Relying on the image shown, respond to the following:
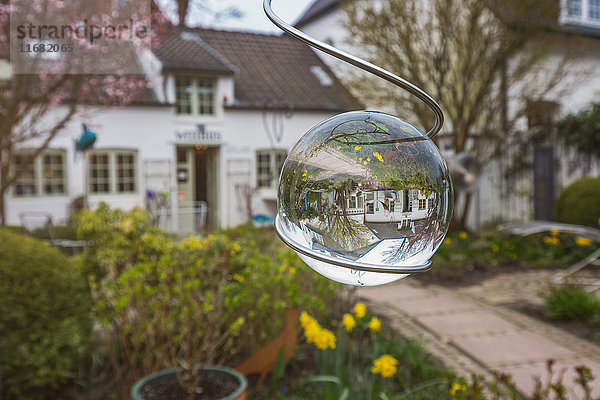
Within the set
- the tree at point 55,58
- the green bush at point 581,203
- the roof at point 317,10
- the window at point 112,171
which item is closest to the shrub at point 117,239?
the tree at point 55,58

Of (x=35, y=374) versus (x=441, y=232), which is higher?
(x=441, y=232)

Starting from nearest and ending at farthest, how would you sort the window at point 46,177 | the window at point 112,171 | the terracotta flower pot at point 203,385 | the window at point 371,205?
1. the window at point 371,205
2. the terracotta flower pot at point 203,385
3. the window at point 46,177
4. the window at point 112,171

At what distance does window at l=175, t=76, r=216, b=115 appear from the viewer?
9.57 metres

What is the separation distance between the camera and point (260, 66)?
11008 millimetres

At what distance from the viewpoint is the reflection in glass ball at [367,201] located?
2.08 feet

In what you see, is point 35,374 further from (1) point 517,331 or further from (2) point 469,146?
(2) point 469,146

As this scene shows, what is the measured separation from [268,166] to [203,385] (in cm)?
834

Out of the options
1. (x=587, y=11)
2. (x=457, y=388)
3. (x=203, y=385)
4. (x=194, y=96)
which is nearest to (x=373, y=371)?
(x=457, y=388)

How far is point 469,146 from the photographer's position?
27.9 ft

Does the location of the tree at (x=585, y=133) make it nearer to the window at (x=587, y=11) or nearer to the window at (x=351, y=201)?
the window at (x=587, y=11)

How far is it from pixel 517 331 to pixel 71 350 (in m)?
3.26

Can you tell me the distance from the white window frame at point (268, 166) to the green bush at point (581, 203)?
5618 mm

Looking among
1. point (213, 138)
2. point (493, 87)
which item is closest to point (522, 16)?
point (493, 87)

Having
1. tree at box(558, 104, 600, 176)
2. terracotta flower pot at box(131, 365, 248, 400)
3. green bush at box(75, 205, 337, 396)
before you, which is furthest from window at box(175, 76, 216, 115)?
terracotta flower pot at box(131, 365, 248, 400)
